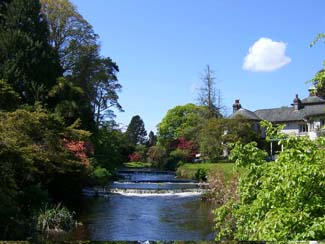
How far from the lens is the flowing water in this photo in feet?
52.9

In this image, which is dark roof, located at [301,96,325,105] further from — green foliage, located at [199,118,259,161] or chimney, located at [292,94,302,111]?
green foliage, located at [199,118,259,161]

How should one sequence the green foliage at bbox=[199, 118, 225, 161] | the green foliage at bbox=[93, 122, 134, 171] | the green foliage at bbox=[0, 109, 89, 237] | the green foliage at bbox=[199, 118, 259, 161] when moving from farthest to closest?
the green foliage at bbox=[199, 118, 225, 161] < the green foliage at bbox=[199, 118, 259, 161] < the green foliage at bbox=[93, 122, 134, 171] < the green foliage at bbox=[0, 109, 89, 237]

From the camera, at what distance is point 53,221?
15797mm

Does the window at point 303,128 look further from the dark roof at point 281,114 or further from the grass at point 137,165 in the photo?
the grass at point 137,165

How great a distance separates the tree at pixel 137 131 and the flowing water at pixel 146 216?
79608 millimetres

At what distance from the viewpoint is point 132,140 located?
10831cm

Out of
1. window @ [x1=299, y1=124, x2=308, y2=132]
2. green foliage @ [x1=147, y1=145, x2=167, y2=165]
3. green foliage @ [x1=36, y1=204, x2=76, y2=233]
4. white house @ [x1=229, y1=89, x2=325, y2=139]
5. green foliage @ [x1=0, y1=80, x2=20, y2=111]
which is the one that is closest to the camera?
green foliage @ [x1=36, y1=204, x2=76, y2=233]

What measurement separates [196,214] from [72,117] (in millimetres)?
14142

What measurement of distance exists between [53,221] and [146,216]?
582cm

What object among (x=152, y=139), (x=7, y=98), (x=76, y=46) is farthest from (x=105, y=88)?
(x=152, y=139)

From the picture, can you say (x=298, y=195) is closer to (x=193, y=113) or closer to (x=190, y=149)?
(x=190, y=149)

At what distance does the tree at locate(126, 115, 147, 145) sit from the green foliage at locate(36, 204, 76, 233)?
91.6 m

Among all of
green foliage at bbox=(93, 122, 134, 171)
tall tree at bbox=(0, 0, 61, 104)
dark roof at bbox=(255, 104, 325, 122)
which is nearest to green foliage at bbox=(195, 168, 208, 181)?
green foliage at bbox=(93, 122, 134, 171)

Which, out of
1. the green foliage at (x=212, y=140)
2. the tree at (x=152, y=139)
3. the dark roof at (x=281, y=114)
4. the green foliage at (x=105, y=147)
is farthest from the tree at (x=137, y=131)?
the green foliage at (x=212, y=140)
